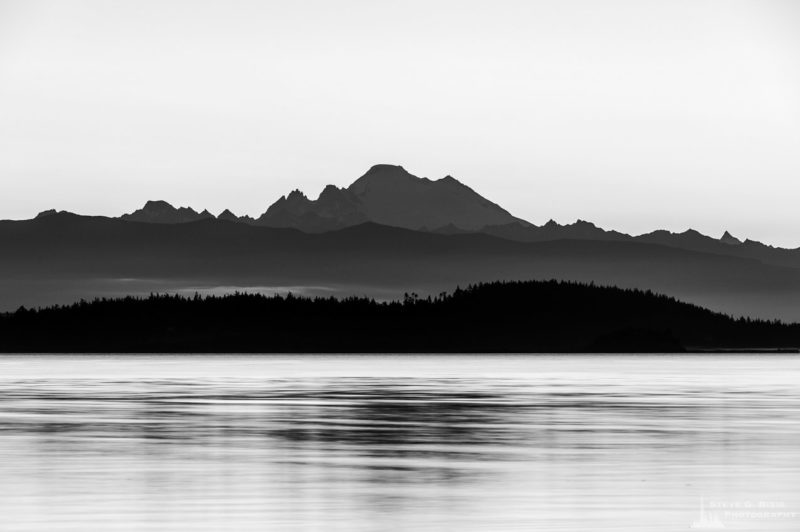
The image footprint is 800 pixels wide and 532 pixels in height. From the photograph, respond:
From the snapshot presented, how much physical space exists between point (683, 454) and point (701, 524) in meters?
16.6

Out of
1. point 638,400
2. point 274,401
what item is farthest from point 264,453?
point 638,400

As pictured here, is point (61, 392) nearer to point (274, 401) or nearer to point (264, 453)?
point (274, 401)

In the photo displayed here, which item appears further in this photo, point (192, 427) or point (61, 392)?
point (61, 392)

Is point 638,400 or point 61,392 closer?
point 638,400

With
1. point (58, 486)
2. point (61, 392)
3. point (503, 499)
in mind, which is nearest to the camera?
point (503, 499)

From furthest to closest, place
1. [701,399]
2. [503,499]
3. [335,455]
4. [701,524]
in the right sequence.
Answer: [701,399] < [335,455] < [503,499] < [701,524]

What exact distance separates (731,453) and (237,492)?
18700mm

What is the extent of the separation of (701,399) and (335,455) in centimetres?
5058

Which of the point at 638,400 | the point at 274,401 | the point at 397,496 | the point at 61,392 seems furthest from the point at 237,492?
the point at 61,392

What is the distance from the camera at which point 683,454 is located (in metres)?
45.8

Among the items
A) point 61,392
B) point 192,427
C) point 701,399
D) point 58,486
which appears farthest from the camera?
point 61,392

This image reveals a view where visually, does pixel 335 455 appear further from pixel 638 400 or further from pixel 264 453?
pixel 638 400

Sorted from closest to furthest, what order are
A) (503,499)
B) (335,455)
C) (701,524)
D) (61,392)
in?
1. (701,524)
2. (503,499)
3. (335,455)
4. (61,392)

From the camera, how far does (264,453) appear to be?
4566 cm
